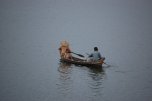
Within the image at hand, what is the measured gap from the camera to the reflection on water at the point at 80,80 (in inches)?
844

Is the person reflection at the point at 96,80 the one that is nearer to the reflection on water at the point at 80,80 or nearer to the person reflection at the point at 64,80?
the reflection on water at the point at 80,80

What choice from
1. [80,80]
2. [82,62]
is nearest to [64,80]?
[80,80]

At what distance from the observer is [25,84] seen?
22.8 metres

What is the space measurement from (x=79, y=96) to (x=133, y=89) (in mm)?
2986

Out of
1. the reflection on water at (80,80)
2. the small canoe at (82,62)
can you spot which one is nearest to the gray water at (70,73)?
the reflection on water at (80,80)

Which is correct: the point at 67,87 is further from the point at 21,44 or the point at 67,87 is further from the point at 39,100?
the point at 21,44

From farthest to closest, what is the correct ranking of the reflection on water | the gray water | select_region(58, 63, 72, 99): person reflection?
select_region(58, 63, 72, 99): person reflection → the reflection on water → the gray water

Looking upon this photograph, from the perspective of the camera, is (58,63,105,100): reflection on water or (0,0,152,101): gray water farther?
(58,63,105,100): reflection on water

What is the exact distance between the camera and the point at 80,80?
23953 millimetres

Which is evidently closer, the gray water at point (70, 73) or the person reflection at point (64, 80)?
the gray water at point (70, 73)

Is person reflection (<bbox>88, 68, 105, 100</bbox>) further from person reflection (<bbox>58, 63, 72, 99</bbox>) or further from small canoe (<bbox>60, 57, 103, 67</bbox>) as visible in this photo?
person reflection (<bbox>58, 63, 72, 99</bbox>)

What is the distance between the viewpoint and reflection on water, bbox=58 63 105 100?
844 inches

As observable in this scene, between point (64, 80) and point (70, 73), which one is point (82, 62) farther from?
point (64, 80)

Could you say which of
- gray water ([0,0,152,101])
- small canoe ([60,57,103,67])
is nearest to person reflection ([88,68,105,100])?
gray water ([0,0,152,101])
